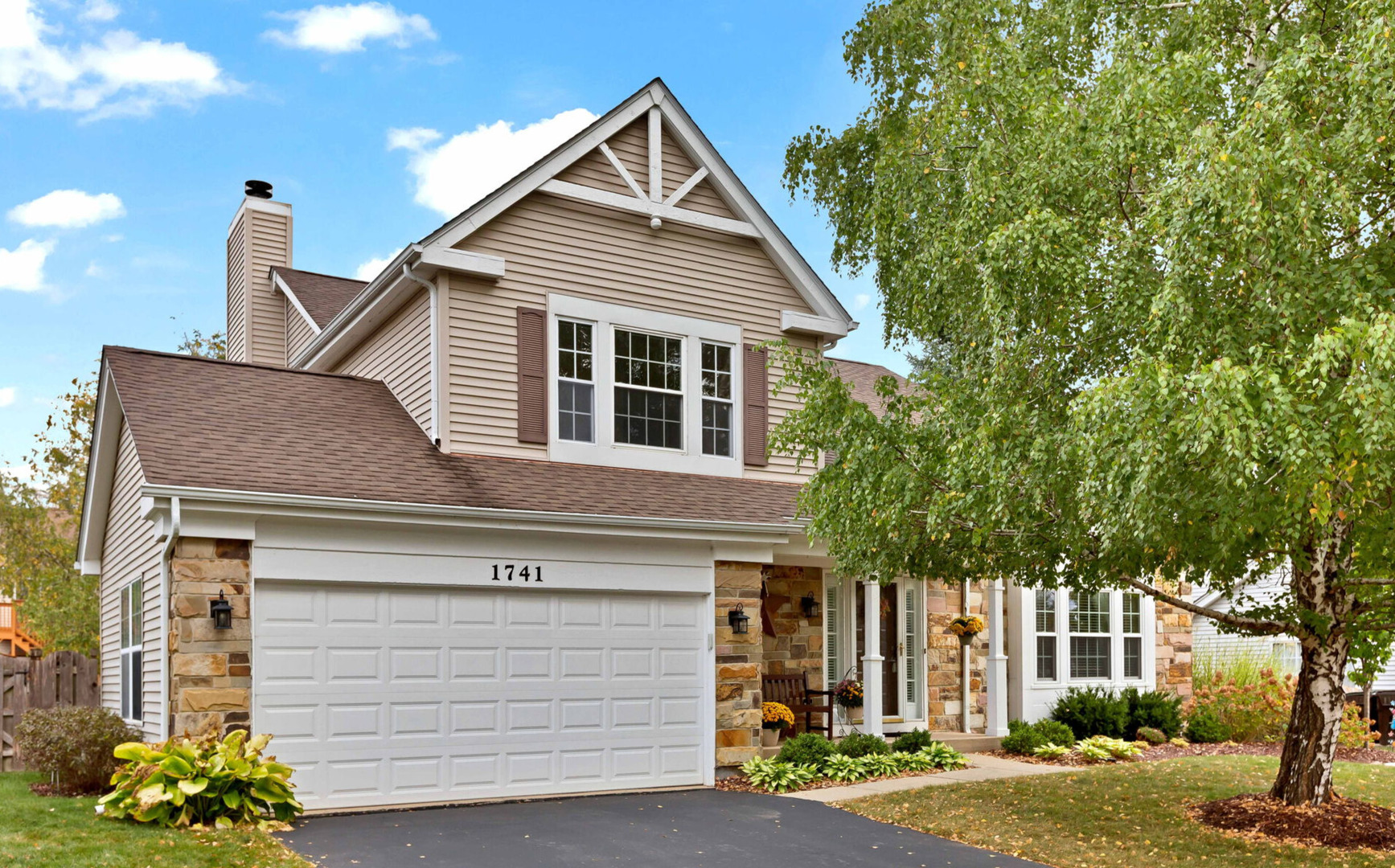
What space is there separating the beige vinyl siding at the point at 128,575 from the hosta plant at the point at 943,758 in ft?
26.8

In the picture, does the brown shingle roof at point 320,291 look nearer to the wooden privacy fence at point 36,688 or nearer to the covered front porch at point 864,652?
the wooden privacy fence at point 36,688

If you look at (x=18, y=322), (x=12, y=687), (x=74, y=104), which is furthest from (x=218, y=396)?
(x=18, y=322)

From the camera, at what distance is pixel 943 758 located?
13.2 meters

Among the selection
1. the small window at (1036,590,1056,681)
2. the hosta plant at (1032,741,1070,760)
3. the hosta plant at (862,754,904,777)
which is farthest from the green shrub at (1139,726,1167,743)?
the hosta plant at (862,754,904,777)

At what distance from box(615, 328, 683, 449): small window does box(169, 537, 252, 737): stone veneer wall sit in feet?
15.6

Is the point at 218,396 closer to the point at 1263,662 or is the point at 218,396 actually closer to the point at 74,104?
the point at 1263,662

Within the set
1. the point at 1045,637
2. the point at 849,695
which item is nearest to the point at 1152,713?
the point at 1045,637

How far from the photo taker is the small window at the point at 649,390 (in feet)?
43.8

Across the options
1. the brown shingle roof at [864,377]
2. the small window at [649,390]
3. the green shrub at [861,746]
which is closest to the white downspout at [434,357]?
the small window at [649,390]

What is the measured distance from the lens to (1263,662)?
19484 millimetres

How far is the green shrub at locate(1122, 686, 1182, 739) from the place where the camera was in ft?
54.0

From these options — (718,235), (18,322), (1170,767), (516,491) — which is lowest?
(1170,767)

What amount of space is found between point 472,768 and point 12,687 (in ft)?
23.4

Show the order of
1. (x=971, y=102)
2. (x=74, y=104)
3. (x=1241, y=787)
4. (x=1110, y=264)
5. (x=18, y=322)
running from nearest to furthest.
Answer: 1. (x=1110, y=264)
2. (x=971, y=102)
3. (x=1241, y=787)
4. (x=74, y=104)
5. (x=18, y=322)
